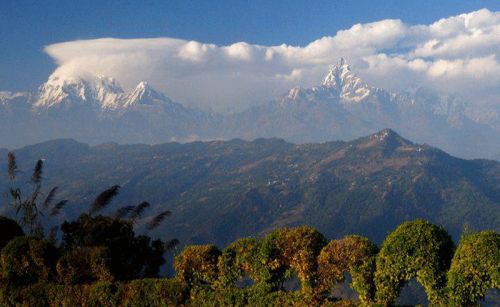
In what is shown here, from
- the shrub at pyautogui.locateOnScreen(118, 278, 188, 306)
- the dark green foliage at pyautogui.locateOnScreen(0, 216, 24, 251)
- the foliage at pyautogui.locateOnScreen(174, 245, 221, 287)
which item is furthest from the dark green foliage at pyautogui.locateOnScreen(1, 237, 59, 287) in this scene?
the foliage at pyautogui.locateOnScreen(174, 245, 221, 287)

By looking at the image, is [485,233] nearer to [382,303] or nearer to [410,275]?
[410,275]

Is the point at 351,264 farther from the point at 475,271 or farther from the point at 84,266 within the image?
the point at 84,266

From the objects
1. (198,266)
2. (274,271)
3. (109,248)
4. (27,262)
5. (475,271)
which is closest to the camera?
(475,271)

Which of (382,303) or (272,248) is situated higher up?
(272,248)

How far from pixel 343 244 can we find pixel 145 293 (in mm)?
10882

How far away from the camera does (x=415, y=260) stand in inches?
830

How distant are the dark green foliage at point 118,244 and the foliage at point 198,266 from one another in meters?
5.04

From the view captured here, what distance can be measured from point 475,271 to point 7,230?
28477 millimetres

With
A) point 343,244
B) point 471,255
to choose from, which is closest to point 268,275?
point 343,244

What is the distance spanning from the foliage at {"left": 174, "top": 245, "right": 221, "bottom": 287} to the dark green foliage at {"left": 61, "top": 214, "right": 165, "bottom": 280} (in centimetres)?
504

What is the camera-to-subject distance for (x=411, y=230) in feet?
70.9

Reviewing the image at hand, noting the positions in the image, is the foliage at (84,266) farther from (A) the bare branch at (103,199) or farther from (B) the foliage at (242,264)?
(A) the bare branch at (103,199)

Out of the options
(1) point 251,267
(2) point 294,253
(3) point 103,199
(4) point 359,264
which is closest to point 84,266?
(3) point 103,199

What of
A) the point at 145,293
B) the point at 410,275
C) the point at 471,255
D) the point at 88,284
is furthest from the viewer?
the point at 88,284
